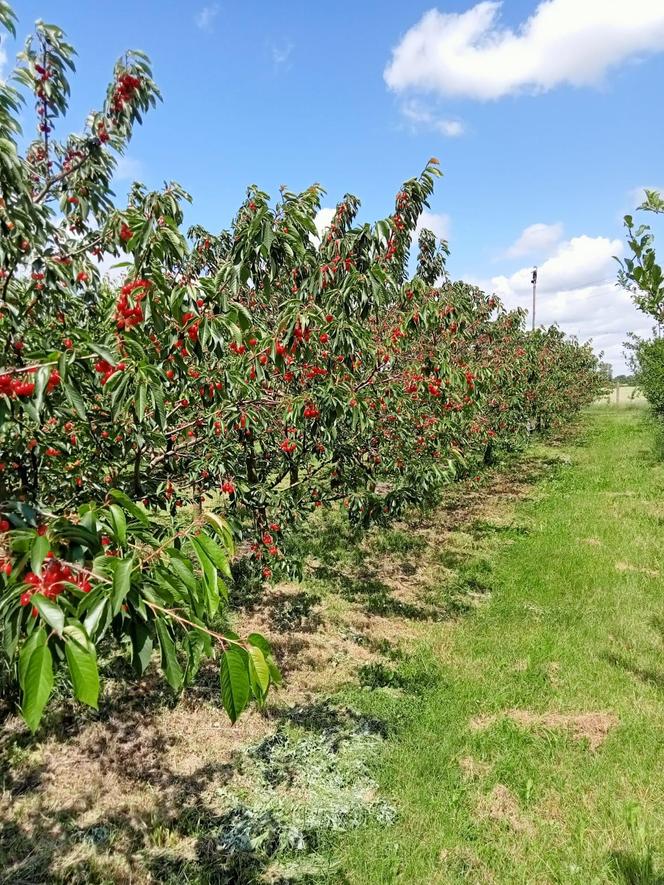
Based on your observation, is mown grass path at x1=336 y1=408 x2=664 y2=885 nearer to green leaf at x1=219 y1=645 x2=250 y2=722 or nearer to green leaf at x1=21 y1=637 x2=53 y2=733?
green leaf at x1=219 y1=645 x2=250 y2=722

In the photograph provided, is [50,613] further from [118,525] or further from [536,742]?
[536,742]

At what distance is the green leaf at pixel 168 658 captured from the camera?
137 cm

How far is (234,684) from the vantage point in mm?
1322

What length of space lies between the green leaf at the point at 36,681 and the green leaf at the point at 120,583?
0.59ft

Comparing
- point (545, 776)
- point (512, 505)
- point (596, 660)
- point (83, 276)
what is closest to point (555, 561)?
point (596, 660)

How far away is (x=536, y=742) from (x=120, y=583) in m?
4.23

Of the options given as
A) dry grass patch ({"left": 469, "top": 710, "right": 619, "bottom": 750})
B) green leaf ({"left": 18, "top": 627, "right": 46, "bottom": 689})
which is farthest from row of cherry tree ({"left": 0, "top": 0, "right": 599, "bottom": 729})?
dry grass patch ({"left": 469, "top": 710, "right": 619, "bottom": 750})

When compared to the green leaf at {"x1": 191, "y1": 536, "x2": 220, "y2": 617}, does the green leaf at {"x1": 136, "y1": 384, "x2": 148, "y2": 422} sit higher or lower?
higher

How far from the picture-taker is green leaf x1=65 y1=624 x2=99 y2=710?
3.76 feet

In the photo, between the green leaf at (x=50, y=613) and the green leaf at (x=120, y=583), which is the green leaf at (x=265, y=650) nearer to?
the green leaf at (x=120, y=583)

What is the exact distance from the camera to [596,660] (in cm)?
552

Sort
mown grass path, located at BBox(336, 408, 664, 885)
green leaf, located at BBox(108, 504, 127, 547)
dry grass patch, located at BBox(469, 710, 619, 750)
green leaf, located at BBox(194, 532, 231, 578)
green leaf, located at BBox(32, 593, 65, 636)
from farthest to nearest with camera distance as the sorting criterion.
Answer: dry grass patch, located at BBox(469, 710, 619, 750), mown grass path, located at BBox(336, 408, 664, 885), green leaf, located at BBox(108, 504, 127, 547), green leaf, located at BBox(194, 532, 231, 578), green leaf, located at BBox(32, 593, 65, 636)

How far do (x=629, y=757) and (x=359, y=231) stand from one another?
190 inches

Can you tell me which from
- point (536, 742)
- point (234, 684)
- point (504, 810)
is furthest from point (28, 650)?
point (536, 742)
